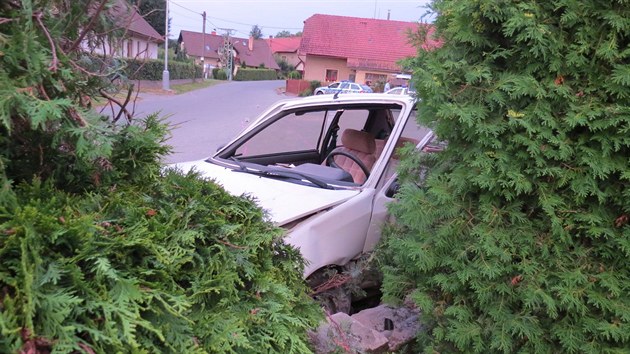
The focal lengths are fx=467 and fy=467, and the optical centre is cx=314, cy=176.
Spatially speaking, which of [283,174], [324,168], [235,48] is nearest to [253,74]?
[235,48]

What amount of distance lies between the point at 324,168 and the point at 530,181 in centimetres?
205

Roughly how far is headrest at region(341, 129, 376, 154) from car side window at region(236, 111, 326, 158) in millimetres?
368

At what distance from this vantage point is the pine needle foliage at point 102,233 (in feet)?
4.58

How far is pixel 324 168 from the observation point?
4.21 m

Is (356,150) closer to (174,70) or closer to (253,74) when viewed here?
(174,70)

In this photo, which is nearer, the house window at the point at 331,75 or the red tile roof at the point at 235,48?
the house window at the point at 331,75

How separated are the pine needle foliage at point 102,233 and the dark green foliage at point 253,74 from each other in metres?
73.2

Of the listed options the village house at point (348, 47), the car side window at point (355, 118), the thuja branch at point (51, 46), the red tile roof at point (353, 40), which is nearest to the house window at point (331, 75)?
the village house at point (348, 47)

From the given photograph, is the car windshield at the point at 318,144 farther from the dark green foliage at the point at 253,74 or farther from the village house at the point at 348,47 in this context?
the dark green foliage at the point at 253,74

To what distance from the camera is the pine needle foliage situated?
1.40 metres

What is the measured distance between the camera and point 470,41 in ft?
8.54

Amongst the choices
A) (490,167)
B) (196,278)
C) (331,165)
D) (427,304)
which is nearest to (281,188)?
(331,165)

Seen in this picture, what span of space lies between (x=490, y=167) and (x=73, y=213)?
77.5 inches

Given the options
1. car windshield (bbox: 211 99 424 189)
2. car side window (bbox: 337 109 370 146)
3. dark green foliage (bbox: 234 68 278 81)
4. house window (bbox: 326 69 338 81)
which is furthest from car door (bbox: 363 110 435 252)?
dark green foliage (bbox: 234 68 278 81)
